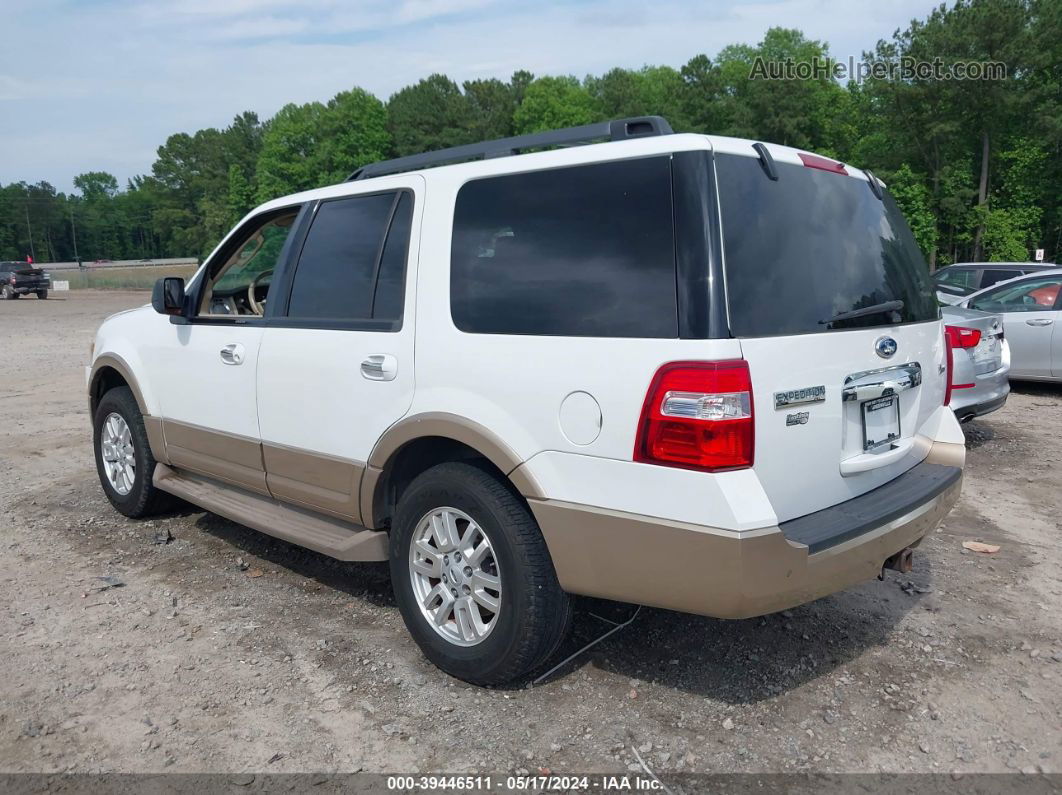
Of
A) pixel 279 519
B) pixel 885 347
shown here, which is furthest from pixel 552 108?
pixel 885 347

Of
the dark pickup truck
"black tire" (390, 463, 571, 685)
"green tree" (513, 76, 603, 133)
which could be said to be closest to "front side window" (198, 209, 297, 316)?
"black tire" (390, 463, 571, 685)

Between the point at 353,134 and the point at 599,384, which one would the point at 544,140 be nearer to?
the point at 599,384

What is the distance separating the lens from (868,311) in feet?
10.3

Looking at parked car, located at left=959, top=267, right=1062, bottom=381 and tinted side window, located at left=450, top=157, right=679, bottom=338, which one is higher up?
tinted side window, located at left=450, top=157, right=679, bottom=338

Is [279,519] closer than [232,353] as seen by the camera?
Yes

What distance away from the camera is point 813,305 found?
3.01m

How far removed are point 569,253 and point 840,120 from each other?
63854mm

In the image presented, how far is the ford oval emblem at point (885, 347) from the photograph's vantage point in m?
3.25

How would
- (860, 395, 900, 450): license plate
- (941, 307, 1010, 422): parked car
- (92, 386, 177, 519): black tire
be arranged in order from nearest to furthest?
(860, 395, 900, 450): license plate
(92, 386, 177, 519): black tire
(941, 307, 1010, 422): parked car

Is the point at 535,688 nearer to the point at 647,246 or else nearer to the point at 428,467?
the point at 428,467

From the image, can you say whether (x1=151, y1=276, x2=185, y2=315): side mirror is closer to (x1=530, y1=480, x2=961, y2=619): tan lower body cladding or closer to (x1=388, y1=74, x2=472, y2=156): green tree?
(x1=530, y1=480, x2=961, y2=619): tan lower body cladding

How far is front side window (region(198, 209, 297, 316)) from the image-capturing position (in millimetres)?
4707

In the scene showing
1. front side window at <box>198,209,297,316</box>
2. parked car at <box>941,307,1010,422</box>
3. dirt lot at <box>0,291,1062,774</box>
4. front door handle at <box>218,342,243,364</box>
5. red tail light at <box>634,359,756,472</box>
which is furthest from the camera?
parked car at <box>941,307,1010,422</box>

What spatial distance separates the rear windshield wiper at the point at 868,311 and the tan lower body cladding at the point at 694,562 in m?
0.77
